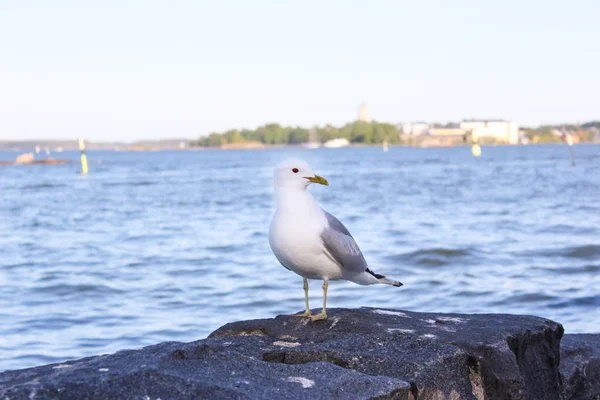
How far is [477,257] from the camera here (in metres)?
13.8

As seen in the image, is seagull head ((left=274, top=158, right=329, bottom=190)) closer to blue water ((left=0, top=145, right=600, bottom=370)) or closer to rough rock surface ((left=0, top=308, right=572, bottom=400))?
rough rock surface ((left=0, top=308, right=572, bottom=400))

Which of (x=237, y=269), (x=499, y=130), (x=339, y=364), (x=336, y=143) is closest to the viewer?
(x=339, y=364)

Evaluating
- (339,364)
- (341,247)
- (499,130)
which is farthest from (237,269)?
(499,130)

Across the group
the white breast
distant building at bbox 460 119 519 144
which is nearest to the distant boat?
distant building at bbox 460 119 519 144

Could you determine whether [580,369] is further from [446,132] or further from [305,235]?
[446,132]

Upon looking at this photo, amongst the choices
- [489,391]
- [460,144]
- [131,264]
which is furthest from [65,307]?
[460,144]

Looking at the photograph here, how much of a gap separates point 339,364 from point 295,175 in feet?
3.90

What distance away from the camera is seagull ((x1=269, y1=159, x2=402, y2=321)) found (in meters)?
4.16

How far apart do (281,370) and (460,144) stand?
186 metres

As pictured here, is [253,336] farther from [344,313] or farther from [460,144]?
[460,144]

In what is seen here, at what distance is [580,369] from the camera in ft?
15.1

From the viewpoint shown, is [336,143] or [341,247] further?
[336,143]

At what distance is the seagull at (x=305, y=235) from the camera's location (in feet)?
13.6

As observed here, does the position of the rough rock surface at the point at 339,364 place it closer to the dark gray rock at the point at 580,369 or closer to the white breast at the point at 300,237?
the dark gray rock at the point at 580,369
